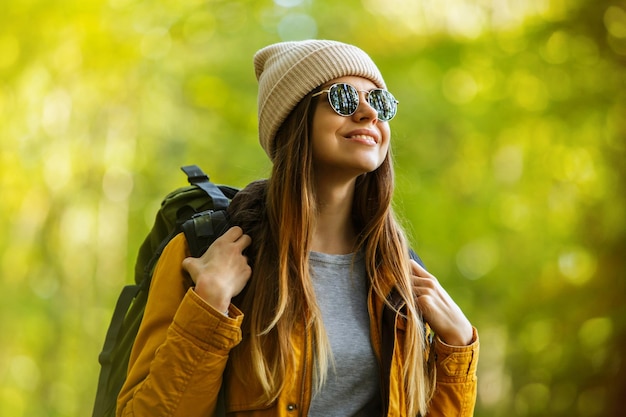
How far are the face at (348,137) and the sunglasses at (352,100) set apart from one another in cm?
1

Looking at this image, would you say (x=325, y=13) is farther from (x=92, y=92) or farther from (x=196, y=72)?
(x=92, y=92)

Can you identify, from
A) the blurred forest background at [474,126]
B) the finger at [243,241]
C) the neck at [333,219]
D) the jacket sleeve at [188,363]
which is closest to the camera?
the jacket sleeve at [188,363]

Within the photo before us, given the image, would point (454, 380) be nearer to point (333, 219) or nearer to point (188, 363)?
point (333, 219)

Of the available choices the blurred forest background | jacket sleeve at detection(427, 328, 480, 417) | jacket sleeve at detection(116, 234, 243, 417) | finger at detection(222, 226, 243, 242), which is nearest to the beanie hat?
finger at detection(222, 226, 243, 242)

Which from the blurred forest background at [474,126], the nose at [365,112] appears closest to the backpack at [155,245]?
the nose at [365,112]

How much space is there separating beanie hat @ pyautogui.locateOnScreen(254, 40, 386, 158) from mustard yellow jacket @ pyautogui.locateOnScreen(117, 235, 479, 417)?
408 millimetres

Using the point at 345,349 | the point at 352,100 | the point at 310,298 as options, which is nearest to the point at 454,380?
the point at 345,349

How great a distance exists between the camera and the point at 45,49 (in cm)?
720

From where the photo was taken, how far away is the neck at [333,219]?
193 centimetres

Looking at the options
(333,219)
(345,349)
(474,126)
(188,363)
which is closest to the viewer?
(188,363)

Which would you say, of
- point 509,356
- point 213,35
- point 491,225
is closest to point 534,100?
point 491,225

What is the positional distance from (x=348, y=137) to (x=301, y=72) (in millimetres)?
207

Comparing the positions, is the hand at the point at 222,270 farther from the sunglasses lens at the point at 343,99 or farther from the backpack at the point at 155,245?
the sunglasses lens at the point at 343,99

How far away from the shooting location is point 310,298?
1783mm
